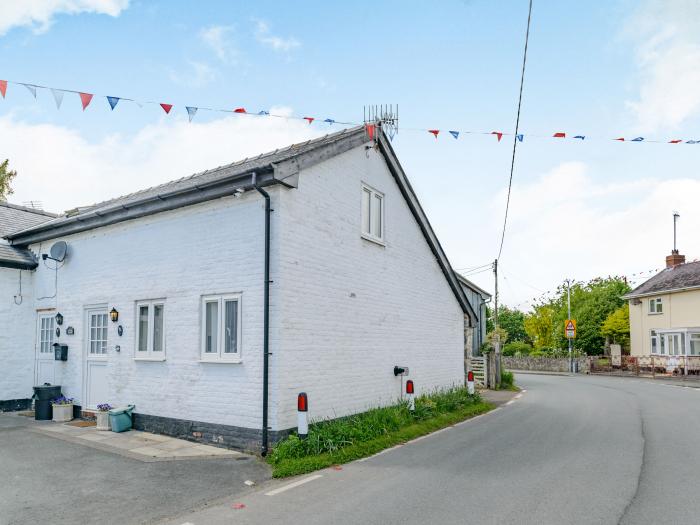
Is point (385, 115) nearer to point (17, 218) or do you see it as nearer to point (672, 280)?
point (17, 218)

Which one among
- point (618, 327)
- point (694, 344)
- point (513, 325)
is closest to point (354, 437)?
point (694, 344)

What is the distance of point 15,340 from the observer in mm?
13883

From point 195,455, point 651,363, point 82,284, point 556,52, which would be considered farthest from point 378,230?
point 651,363

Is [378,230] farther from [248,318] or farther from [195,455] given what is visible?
[195,455]

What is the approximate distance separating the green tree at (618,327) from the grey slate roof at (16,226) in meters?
39.2

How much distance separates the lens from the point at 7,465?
27.0 feet

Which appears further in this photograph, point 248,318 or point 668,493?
point 248,318

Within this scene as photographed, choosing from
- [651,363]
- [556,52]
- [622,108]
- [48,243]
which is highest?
[556,52]

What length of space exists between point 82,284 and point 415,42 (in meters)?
9.65

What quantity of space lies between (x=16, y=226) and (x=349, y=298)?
1163 cm

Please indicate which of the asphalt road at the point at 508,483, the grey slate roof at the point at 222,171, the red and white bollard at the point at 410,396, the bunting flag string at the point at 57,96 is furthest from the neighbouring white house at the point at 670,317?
the bunting flag string at the point at 57,96

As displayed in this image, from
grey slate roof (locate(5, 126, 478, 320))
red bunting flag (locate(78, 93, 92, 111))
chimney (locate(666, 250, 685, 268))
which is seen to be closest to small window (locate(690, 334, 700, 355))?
chimney (locate(666, 250, 685, 268))

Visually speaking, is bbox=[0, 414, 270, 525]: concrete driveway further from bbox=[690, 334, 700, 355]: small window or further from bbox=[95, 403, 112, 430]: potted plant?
bbox=[690, 334, 700, 355]: small window

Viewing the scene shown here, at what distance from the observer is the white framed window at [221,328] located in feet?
31.3
